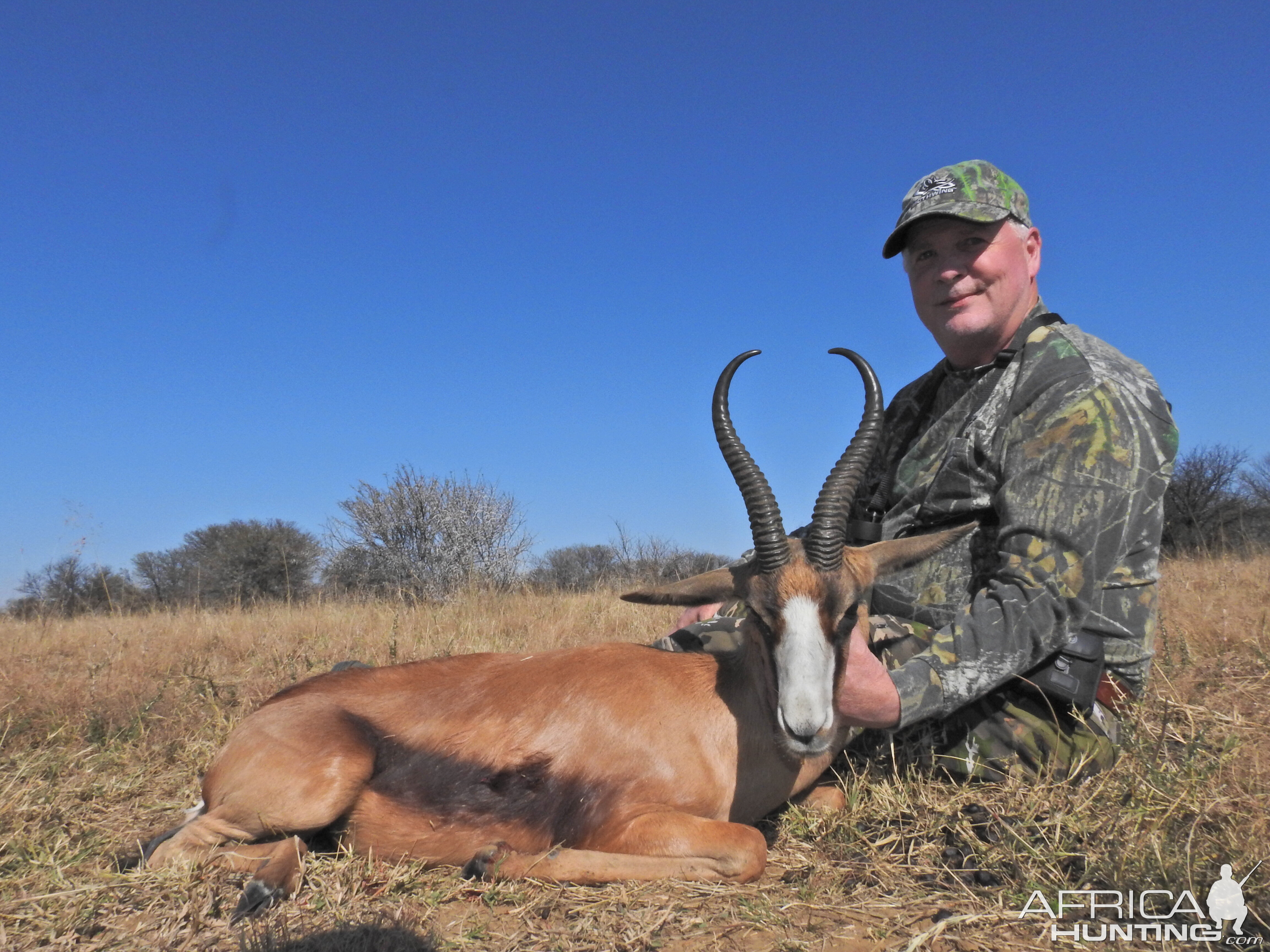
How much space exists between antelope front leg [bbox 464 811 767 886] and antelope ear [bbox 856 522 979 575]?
147 cm

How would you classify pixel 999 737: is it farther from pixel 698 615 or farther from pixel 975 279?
pixel 975 279

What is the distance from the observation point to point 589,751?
4.16m

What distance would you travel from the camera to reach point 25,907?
3438 millimetres

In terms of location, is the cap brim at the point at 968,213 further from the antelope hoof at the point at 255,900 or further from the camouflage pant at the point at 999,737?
the antelope hoof at the point at 255,900

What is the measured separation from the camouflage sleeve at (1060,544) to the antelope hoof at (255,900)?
9.34 ft

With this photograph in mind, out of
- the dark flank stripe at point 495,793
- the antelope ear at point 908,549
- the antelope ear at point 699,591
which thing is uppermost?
the antelope ear at point 908,549

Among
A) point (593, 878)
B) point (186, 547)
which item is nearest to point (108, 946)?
point (593, 878)

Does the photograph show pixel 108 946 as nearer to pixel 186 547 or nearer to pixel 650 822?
pixel 650 822

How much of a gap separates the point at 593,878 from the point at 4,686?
5.70 meters

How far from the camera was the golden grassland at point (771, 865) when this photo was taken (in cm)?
312

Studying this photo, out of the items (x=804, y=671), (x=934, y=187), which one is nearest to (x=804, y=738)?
(x=804, y=671)

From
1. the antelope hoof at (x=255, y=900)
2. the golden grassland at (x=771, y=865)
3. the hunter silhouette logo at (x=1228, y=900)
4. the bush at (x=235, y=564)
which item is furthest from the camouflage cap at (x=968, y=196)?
the bush at (x=235, y=564)

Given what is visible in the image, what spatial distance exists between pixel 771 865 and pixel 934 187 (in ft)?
12.2

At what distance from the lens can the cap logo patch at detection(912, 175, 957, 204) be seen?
4676 mm
